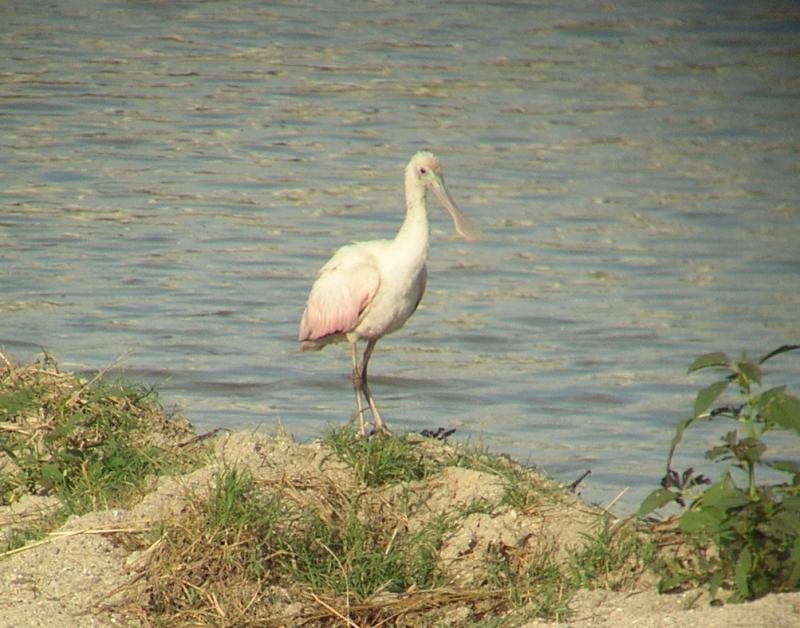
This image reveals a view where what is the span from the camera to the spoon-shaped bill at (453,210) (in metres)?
7.64

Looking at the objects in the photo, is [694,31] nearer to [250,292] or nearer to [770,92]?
[770,92]

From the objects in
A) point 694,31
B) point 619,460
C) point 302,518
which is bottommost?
point 619,460

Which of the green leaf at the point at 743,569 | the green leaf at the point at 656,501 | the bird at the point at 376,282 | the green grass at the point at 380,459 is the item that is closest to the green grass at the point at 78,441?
the green grass at the point at 380,459

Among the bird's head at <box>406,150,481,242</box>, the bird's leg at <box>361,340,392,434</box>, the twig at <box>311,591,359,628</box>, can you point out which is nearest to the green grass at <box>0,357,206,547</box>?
the bird's leg at <box>361,340,392,434</box>

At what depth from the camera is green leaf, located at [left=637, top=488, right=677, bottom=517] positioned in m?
4.94

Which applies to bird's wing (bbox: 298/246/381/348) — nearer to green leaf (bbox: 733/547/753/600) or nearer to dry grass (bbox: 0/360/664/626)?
dry grass (bbox: 0/360/664/626)

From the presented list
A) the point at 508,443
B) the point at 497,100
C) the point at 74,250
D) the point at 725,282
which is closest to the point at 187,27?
the point at 497,100

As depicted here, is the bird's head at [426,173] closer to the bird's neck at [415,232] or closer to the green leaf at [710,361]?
the bird's neck at [415,232]

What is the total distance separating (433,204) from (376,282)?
6.55 metres

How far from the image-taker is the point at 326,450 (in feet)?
19.8

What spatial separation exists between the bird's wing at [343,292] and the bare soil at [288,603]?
4.36 feet

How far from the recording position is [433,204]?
1379 cm

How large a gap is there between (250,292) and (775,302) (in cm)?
393

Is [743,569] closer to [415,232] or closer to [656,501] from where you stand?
[656,501]
